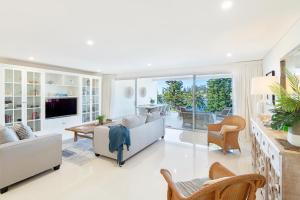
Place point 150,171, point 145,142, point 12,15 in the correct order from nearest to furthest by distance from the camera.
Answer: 1. point 12,15
2. point 150,171
3. point 145,142

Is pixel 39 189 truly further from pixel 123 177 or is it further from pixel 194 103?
pixel 194 103

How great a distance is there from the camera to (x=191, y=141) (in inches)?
180

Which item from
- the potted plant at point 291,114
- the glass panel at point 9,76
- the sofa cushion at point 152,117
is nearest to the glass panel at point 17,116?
the glass panel at point 9,76

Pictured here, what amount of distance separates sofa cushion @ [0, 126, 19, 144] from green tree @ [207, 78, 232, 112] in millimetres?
5414

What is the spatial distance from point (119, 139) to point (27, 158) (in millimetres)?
1378

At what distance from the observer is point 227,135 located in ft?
11.5

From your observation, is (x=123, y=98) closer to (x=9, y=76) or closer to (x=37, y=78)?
(x=37, y=78)

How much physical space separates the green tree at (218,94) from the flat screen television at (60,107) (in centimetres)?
490

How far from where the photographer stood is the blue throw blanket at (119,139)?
2.95m

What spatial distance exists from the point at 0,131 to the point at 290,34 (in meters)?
4.32

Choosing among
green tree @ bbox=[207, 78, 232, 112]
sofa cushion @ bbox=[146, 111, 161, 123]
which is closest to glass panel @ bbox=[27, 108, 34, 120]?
sofa cushion @ bbox=[146, 111, 161, 123]

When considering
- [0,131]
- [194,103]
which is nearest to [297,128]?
[0,131]

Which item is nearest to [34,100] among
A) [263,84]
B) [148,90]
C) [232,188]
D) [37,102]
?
[37,102]

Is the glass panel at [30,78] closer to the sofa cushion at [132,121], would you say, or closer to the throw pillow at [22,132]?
the throw pillow at [22,132]
